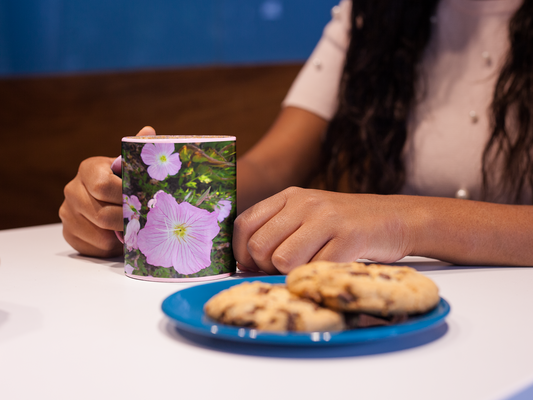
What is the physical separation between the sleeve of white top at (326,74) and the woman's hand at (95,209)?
0.69 metres

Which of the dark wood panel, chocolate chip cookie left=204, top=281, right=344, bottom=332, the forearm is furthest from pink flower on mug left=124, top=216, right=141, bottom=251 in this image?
the dark wood panel

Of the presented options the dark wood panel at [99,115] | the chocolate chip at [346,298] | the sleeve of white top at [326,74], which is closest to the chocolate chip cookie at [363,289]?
the chocolate chip at [346,298]

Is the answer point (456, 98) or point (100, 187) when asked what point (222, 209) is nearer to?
point (100, 187)

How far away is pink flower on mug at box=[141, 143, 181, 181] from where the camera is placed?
61 cm

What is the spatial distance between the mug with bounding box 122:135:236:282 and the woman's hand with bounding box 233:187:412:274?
34 mm

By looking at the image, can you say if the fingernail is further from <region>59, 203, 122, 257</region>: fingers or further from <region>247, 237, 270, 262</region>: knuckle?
<region>247, 237, 270, 262</region>: knuckle

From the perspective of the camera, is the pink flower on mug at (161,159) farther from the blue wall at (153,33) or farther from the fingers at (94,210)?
the blue wall at (153,33)

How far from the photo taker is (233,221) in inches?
25.7

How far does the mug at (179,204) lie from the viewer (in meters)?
0.61

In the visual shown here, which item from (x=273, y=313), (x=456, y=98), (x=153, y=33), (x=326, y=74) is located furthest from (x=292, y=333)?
(x=153, y=33)

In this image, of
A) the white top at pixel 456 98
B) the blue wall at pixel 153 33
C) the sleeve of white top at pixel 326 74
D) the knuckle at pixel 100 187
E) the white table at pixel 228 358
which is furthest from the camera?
the blue wall at pixel 153 33

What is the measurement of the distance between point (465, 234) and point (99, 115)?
2246 millimetres

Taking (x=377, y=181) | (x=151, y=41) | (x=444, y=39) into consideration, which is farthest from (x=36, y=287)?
(x=151, y=41)

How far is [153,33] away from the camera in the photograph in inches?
99.7
